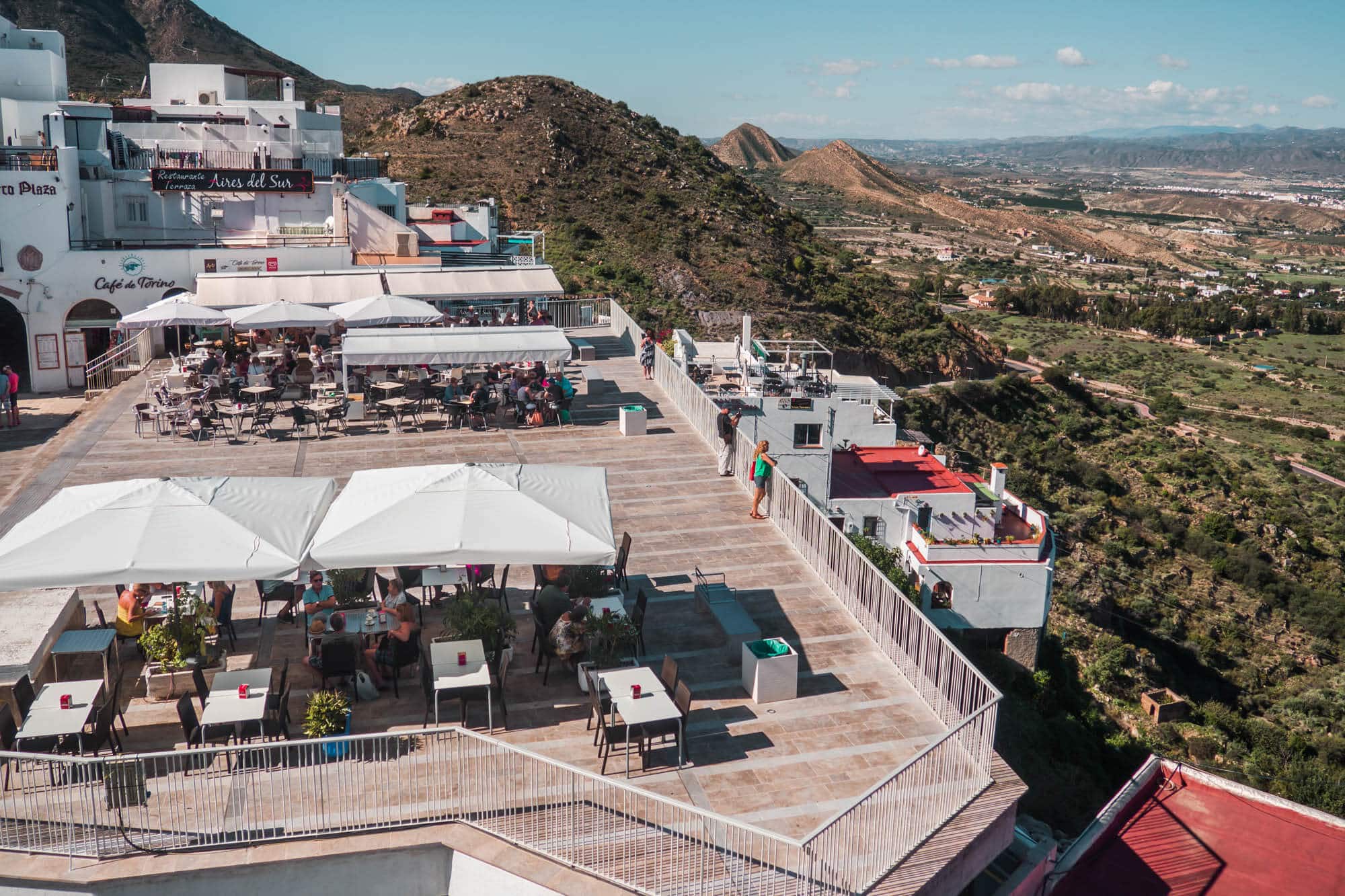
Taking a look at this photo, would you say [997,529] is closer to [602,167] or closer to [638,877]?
[638,877]

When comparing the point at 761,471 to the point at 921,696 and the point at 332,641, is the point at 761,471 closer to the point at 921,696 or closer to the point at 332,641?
the point at 921,696

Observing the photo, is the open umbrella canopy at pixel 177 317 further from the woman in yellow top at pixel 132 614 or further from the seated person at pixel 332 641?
the seated person at pixel 332 641

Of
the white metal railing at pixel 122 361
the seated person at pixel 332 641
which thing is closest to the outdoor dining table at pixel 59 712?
the seated person at pixel 332 641

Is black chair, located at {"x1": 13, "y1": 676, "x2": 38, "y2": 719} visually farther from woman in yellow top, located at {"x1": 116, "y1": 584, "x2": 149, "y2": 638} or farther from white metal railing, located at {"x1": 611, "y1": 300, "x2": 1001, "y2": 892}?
white metal railing, located at {"x1": 611, "y1": 300, "x2": 1001, "y2": 892}

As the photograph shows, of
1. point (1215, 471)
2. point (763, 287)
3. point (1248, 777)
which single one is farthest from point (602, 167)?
point (1248, 777)

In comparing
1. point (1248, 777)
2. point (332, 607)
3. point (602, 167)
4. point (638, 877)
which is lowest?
point (1248, 777)

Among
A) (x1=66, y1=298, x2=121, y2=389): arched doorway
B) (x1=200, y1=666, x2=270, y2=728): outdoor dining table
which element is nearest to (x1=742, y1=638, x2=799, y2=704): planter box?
(x1=200, y1=666, x2=270, y2=728): outdoor dining table
